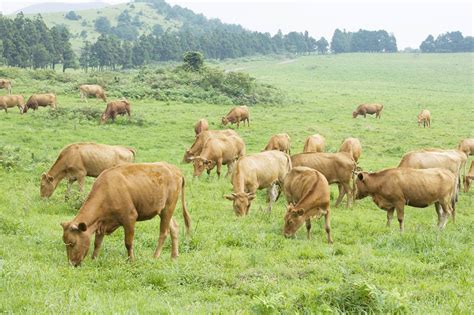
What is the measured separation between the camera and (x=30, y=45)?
83125mm

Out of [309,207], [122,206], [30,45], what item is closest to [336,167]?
[309,207]

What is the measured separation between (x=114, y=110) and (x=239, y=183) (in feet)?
A: 59.2

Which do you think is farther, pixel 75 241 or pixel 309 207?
pixel 309 207

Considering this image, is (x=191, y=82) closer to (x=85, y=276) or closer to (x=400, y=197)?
(x=400, y=197)

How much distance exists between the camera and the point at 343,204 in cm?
1614

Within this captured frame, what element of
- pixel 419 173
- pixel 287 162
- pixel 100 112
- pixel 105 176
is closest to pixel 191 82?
pixel 100 112

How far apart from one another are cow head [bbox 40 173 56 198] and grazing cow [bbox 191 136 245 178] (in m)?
5.43

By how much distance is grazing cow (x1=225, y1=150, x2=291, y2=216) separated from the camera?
1352cm

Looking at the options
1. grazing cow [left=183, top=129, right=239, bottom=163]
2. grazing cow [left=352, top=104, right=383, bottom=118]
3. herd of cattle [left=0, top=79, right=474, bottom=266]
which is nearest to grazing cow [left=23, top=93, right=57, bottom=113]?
grazing cow [left=183, top=129, right=239, bottom=163]

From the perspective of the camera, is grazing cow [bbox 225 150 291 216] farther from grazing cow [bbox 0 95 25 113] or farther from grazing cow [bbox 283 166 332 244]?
grazing cow [bbox 0 95 25 113]

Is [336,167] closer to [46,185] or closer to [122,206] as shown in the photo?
[122,206]

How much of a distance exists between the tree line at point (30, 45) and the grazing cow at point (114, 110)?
166ft

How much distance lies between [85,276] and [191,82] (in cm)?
3905

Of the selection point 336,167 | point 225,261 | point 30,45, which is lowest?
point 225,261
